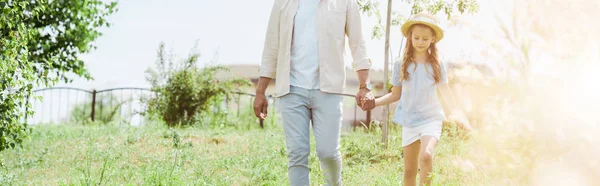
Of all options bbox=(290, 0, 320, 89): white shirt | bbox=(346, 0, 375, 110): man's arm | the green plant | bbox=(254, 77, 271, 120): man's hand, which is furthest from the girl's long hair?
the green plant

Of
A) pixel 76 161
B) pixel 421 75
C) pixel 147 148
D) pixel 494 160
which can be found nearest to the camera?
pixel 494 160

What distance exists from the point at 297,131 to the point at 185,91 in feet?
34.4

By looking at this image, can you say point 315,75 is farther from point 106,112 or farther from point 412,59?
point 106,112

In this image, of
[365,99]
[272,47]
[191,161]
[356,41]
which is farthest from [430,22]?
[191,161]

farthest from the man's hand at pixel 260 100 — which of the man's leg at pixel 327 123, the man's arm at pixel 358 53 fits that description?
the man's arm at pixel 358 53


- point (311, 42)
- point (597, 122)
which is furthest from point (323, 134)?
point (597, 122)

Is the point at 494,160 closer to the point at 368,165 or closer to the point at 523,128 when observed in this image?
the point at 523,128

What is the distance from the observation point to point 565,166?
7.16 feet

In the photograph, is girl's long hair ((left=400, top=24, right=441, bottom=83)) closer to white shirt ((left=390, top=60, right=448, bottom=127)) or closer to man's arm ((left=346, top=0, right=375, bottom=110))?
white shirt ((left=390, top=60, right=448, bottom=127))

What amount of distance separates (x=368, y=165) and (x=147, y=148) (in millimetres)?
3364

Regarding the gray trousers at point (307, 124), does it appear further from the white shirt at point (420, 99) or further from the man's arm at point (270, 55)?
the white shirt at point (420, 99)

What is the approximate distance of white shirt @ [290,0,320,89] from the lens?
3658 millimetres

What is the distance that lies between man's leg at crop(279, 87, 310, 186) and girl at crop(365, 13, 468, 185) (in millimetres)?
710

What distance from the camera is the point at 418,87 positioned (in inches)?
169
